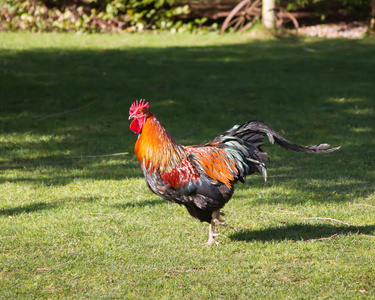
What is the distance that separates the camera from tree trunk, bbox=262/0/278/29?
18281 millimetres

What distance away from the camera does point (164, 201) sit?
7605 millimetres

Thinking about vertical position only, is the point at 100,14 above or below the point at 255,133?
above

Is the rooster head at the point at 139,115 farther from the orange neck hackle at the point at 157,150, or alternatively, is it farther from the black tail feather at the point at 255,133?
the black tail feather at the point at 255,133

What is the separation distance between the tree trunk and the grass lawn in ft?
2.29

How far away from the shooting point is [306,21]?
67.1ft

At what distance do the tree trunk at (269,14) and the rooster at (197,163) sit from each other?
515 inches

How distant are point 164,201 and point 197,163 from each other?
1843 mm

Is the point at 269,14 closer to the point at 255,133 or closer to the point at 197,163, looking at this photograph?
the point at 255,133

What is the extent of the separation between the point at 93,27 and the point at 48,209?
1385 cm

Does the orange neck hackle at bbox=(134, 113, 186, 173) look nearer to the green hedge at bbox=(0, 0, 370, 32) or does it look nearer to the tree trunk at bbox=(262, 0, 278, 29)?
the tree trunk at bbox=(262, 0, 278, 29)

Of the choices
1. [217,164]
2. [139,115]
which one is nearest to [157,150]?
[139,115]

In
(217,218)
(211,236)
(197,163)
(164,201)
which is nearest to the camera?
(197,163)

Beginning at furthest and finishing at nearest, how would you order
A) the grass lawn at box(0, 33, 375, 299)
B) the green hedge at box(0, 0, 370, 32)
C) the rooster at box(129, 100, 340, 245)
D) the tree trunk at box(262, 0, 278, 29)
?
1. the green hedge at box(0, 0, 370, 32)
2. the tree trunk at box(262, 0, 278, 29)
3. the rooster at box(129, 100, 340, 245)
4. the grass lawn at box(0, 33, 375, 299)

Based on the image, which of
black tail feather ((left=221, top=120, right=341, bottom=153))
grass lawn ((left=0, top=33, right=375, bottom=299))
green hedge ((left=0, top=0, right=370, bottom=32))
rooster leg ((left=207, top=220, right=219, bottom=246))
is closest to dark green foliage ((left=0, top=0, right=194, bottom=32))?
green hedge ((left=0, top=0, right=370, bottom=32))
